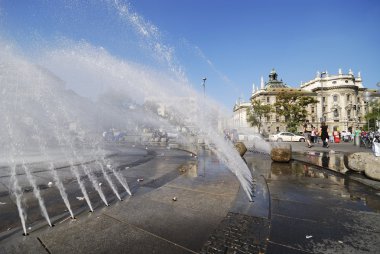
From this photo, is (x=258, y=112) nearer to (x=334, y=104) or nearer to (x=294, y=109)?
(x=294, y=109)

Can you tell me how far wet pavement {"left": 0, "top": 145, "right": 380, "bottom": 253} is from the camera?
110 inches

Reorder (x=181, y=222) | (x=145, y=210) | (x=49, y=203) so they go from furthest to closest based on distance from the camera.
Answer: (x=49, y=203) < (x=145, y=210) < (x=181, y=222)

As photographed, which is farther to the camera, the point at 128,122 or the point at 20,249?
the point at 128,122

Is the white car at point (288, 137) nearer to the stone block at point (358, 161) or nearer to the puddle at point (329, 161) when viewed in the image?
the puddle at point (329, 161)

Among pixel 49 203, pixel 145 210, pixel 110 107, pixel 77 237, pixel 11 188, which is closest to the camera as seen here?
pixel 77 237

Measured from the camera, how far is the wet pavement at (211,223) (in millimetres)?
2799

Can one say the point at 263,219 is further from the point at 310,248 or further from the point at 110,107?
the point at 110,107

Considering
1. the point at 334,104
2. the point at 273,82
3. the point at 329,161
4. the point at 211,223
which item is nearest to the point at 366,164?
the point at 329,161

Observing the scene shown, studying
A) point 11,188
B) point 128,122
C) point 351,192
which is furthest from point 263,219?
point 128,122

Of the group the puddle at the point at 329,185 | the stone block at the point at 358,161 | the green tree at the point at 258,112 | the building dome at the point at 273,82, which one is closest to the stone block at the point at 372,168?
the stone block at the point at 358,161

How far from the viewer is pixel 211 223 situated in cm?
342

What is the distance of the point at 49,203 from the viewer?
14.6 ft

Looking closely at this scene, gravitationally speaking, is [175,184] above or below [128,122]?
below

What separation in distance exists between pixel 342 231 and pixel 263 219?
1.04 metres
